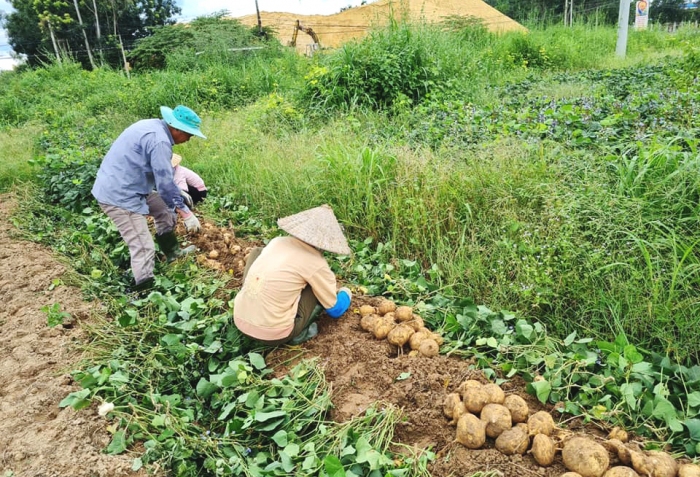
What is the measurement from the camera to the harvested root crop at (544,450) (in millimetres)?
1947

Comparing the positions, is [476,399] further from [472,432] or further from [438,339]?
[438,339]

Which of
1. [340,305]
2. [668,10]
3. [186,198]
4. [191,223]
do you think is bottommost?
[340,305]

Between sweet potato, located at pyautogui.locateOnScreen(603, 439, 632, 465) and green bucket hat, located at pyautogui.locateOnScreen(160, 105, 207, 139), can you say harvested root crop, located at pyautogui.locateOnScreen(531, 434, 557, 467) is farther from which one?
green bucket hat, located at pyautogui.locateOnScreen(160, 105, 207, 139)

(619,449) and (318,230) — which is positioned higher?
(318,230)

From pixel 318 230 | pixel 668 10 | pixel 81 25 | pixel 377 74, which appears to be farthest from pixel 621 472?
→ pixel 668 10

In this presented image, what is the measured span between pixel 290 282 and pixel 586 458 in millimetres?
1651

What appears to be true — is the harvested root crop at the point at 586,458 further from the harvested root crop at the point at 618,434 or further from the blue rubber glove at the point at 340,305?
the blue rubber glove at the point at 340,305

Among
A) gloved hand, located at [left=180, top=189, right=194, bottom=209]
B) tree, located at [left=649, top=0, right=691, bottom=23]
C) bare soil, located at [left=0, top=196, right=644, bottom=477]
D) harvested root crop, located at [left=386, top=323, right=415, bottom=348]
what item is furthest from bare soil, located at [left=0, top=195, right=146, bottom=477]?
tree, located at [left=649, top=0, right=691, bottom=23]

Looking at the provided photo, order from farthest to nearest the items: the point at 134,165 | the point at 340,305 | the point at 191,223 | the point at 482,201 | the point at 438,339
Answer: the point at 191,223, the point at 482,201, the point at 134,165, the point at 340,305, the point at 438,339

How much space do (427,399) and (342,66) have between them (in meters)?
6.10

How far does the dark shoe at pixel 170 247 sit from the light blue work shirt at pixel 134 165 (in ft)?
1.57

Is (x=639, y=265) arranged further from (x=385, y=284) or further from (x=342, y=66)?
(x=342, y=66)

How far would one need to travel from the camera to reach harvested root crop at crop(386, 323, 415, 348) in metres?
2.78

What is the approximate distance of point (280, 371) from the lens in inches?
111
